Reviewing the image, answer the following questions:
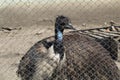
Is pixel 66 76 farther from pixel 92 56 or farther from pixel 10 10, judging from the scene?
pixel 10 10

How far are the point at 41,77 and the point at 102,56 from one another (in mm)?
886

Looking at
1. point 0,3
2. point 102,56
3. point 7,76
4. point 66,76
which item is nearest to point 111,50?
point 102,56

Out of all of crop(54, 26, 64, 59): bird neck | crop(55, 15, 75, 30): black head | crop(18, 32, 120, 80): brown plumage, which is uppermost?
crop(55, 15, 75, 30): black head

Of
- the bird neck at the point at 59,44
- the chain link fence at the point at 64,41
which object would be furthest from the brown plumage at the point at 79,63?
the bird neck at the point at 59,44

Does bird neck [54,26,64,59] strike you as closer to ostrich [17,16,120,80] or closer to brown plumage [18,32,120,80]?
ostrich [17,16,120,80]

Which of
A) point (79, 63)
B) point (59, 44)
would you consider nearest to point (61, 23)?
point (59, 44)

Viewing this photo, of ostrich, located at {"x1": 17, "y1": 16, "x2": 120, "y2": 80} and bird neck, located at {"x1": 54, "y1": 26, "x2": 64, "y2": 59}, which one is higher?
bird neck, located at {"x1": 54, "y1": 26, "x2": 64, "y2": 59}

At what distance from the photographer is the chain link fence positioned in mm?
4566

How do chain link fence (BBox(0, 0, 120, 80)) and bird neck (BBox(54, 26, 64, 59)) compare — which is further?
chain link fence (BBox(0, 0, 120, 80))

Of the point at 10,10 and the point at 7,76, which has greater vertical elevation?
the point at 10,10

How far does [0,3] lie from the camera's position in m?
7.65

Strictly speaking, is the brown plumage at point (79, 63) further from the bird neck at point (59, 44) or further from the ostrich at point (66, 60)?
the bird neck at point (59, 44)

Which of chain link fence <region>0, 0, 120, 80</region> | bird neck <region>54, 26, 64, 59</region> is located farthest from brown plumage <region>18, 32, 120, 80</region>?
bird neck <region>54, 26, 64, 59</region>

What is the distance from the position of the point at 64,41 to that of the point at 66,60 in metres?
0.36
